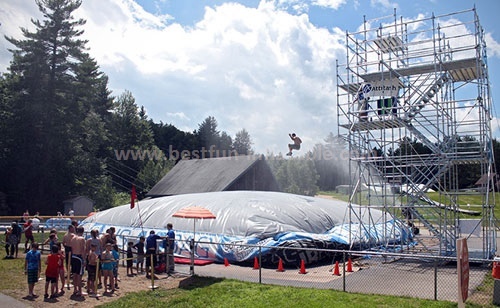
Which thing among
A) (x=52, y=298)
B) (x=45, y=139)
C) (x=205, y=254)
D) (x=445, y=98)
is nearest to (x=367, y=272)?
(x=205, y=254)

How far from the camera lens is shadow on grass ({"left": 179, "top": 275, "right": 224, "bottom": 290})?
13297 millimetres

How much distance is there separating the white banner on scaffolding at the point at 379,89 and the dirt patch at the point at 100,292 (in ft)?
36.2

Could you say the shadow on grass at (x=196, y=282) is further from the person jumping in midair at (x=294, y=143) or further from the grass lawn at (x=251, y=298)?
the person jumping in midair at (x=294, y=143)

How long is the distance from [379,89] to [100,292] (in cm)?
1390

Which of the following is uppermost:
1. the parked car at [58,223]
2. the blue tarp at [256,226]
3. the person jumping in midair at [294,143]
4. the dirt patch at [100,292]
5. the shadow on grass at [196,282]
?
the person jumping in midair at [294,143]

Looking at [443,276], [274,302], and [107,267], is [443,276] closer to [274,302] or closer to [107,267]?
[274,302]

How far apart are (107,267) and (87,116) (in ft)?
153

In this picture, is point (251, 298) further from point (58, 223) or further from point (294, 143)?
point (58, 223)

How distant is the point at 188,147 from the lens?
308 feet

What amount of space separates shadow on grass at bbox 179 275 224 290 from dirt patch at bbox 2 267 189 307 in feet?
0.66

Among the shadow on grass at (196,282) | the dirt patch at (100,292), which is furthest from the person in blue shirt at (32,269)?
the shadow on grass at (196,282)

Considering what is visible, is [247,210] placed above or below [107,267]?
above

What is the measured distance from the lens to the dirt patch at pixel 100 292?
11.8 metres

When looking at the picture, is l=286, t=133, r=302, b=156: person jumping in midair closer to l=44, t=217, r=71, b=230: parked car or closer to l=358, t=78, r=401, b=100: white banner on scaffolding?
l=358, t=78, r=401, b=100: white banner on scaffolding
